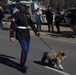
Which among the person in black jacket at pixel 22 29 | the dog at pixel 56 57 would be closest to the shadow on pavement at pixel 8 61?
the person in black jacket at pixel 22 29

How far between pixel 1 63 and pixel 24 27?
189cm

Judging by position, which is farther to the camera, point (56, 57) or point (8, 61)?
point (8, 61)

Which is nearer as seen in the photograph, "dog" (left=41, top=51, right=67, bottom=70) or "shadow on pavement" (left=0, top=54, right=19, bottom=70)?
"dog" (left=41, top=51, right=67, bottom=70)

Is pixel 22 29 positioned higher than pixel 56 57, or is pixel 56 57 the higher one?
pixel 22 29

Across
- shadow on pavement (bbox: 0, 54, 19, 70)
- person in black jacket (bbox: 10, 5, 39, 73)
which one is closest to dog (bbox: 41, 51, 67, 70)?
person in black jacket (bbox: 10, 5, 39, 73)

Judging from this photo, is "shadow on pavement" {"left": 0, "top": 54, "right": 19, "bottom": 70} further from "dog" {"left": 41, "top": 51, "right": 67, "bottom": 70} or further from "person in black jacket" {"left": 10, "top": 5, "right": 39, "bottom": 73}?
"dog" {"left": 41, "top": 51, "right": 67, "bottom": 70}

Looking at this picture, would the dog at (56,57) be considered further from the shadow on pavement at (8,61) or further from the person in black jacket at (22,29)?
the shadow on pavement at (8,61)

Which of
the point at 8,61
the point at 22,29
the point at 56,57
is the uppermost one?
the point at 22,29

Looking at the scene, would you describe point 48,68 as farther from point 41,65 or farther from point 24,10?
point 24,10

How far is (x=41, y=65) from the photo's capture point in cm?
993

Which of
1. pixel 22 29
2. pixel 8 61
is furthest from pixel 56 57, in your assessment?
pixel 8 61

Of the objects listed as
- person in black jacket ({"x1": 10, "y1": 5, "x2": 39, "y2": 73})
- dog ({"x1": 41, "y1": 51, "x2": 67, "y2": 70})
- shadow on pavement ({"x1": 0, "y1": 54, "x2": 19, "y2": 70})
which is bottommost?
shadow on pavement ({"x1": 0, "y1": 54, "x2": 19, "y2": 70})

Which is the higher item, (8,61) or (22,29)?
(22,29)

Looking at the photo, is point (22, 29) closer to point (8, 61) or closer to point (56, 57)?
point (56, 57)
